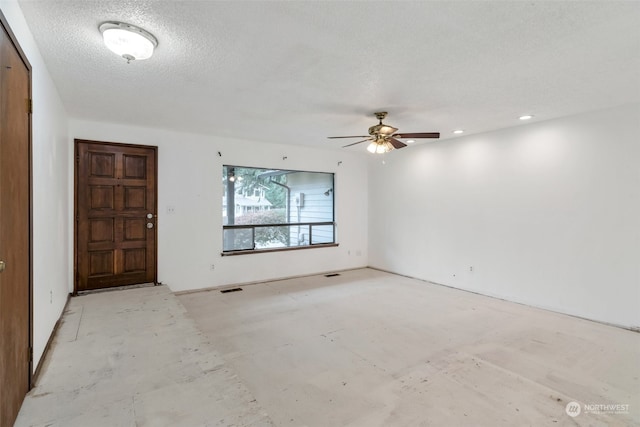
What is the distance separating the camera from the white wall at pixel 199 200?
4.88 metres

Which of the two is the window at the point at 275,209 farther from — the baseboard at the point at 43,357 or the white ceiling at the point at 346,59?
the baseboard at the point at 43,357

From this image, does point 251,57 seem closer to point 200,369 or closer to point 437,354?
point 200,369

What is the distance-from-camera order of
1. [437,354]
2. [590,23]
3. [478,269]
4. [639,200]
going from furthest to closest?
[478,269] → [639,200] → [437,354] → [590,23]

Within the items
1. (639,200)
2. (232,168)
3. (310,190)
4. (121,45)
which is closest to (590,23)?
(639,200)

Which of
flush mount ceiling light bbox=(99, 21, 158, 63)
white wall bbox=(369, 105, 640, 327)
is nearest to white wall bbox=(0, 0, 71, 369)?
flush mount ceiling light bbox=(99, 21, 158, 63)

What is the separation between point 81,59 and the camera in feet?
8.45

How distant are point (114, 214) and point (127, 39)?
3156 mm

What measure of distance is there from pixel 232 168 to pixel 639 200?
221 inches

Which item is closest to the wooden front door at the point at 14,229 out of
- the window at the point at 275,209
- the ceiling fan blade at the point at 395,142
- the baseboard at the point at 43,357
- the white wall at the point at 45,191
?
the baseboard at the point at 43,357

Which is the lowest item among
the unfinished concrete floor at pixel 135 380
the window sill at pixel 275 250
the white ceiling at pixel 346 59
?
the unfinished concrete floor at pixel 135 380

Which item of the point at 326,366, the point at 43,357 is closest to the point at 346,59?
the point at 326,366

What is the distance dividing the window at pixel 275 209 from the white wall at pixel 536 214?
5.50ft

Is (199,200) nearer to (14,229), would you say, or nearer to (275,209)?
(275,209)

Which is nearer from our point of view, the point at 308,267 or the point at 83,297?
the point at 83,297
